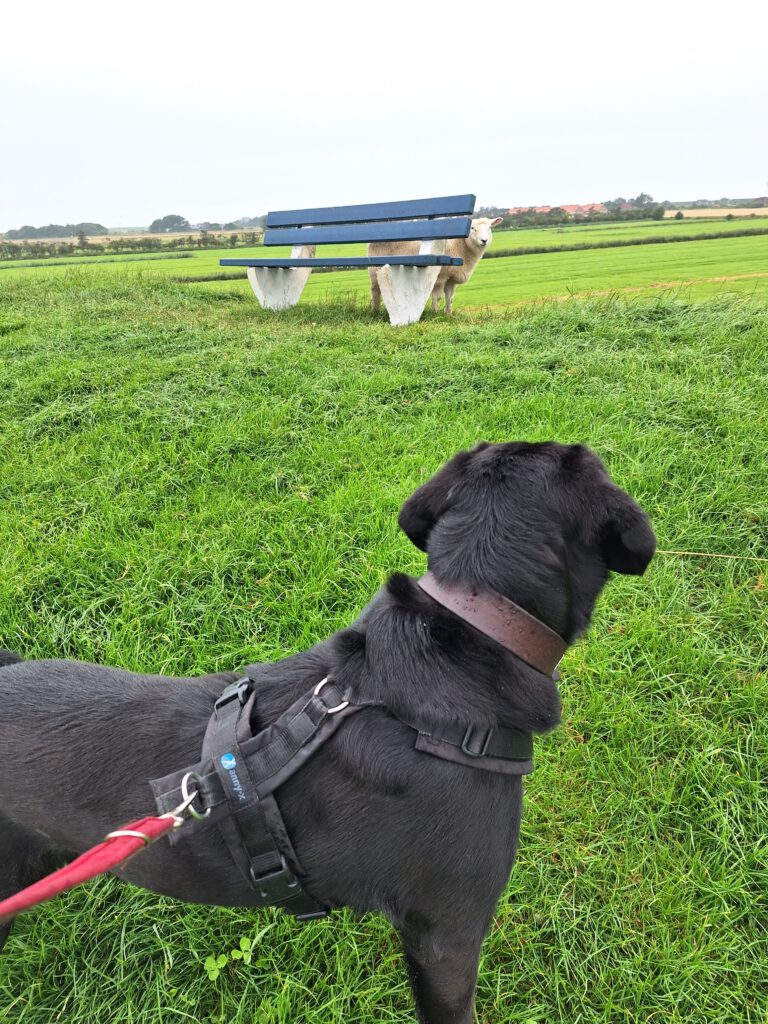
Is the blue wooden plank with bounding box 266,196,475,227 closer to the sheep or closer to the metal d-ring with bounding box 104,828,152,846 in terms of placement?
the sheep

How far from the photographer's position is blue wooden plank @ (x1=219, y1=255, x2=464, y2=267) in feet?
22.3

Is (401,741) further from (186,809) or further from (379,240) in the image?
(379,240)

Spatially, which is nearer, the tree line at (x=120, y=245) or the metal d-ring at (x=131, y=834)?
the metal d-ring at (x=131, y=834)

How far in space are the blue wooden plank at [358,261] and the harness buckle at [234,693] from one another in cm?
642

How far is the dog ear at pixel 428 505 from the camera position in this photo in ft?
4.86

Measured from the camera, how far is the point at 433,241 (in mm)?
7867

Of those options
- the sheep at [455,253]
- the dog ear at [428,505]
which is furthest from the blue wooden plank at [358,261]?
the dog ear at [428,505]

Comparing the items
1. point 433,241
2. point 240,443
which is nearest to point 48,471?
point 240,443

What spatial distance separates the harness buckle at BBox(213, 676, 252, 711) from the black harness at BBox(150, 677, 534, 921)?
4 cm

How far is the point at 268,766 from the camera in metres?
1.21

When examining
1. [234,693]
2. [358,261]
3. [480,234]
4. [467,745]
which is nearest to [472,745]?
[467,745]

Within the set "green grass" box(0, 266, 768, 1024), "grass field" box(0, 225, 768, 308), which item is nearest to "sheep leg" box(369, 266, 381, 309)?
"grass field" box(0, 225, 768, 308)

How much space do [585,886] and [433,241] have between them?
7790mm

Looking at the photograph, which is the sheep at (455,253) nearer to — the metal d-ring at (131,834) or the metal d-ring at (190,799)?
the metal d-ring at (190,799)
